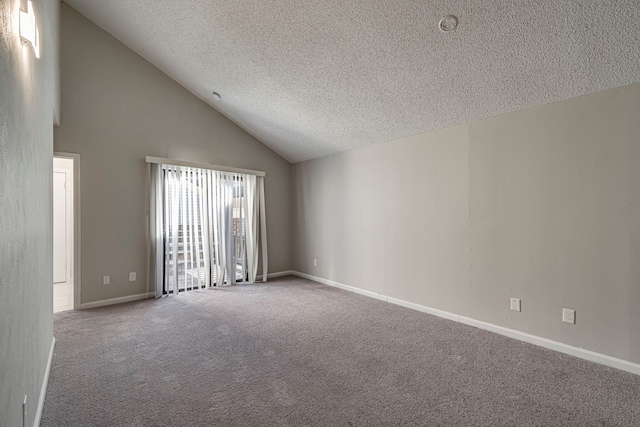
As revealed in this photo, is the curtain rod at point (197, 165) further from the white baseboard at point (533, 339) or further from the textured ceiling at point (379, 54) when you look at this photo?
the white baseboard at point (533, 339)

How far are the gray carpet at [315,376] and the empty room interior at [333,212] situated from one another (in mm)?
24

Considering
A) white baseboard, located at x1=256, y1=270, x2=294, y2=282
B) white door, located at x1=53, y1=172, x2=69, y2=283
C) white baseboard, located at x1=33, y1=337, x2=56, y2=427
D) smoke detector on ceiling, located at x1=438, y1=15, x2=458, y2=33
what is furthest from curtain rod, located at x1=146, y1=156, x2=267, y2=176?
smoke detector on ceiling, located at x1=438, y1=15, x2=458, y2=33

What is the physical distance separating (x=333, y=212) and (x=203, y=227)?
2088mm

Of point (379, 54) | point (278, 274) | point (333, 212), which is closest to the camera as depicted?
point (379, 54)

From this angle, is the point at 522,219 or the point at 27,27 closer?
the point at 27,27

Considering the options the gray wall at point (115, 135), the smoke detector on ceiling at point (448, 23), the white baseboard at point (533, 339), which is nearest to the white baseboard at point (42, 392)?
the gray wall at point (115, 135)

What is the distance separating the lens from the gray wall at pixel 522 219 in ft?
8.22

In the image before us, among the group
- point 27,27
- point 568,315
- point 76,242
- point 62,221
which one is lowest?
point 568,315

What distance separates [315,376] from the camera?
2.38 m

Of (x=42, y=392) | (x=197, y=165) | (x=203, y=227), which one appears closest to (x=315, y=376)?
(x=42, y=392)

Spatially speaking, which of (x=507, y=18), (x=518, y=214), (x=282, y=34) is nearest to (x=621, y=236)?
(x=518, y=214)

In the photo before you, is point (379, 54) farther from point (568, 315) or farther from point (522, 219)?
point (568, 315)

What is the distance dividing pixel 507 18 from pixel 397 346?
109 inches

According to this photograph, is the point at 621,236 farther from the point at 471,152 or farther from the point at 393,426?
the point at 393,426
